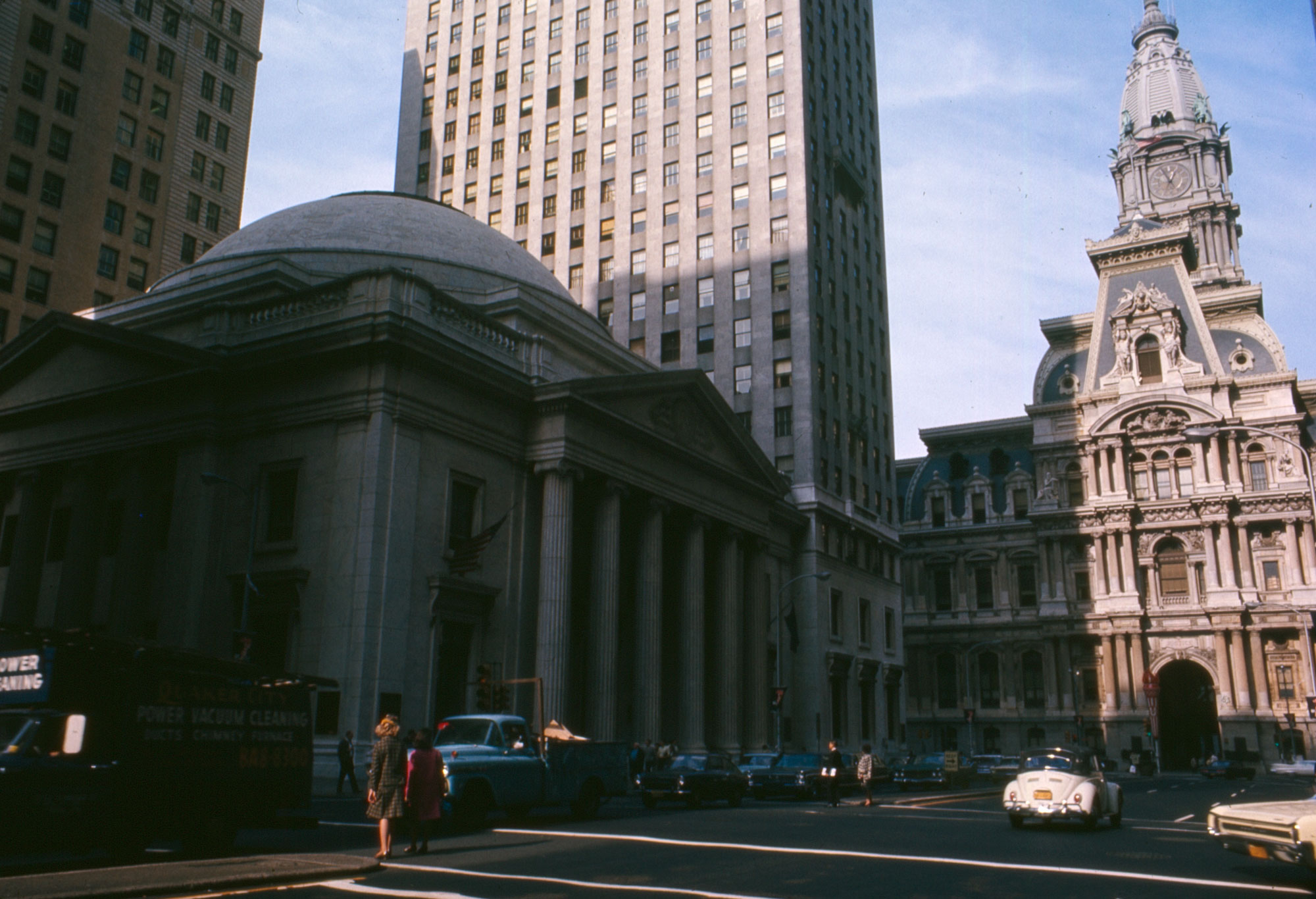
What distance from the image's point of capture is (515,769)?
838 inches

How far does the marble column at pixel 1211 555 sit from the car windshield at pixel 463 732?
2764 inches

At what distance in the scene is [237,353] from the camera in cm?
3475

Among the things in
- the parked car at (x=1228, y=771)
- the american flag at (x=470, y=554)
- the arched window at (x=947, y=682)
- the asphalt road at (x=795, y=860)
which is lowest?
the parked car at (x=1228, y=771)

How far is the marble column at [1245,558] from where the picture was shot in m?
76.1

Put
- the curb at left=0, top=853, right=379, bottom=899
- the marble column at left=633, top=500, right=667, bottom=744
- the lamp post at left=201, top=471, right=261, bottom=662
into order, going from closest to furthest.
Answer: the curb at left=0, top=853, right=379, bottom=899 → the lamp post at left=201, top=471, right=261, bottom=662 → the marble column at left=633, top=500, right=667, bottom=744

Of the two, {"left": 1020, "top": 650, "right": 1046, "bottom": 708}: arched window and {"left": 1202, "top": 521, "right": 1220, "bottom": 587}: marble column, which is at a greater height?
{"left": 1202, "top": 521, "right": 1220, "bottom": 587}: marble column

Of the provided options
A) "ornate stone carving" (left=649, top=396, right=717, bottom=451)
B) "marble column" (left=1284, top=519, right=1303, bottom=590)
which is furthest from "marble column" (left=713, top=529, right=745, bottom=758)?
"marble column" (left=1284, top=519, right=1303, bottom=590)

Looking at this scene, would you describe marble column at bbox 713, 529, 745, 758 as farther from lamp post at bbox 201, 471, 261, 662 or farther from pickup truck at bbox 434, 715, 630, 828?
pickup truck at bbox 434, 715, 630, 828

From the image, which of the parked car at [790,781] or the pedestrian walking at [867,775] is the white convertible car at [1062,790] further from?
the parked car at [790,781]

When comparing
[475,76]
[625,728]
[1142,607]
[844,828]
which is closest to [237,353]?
[625,728]

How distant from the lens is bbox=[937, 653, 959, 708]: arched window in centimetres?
8831

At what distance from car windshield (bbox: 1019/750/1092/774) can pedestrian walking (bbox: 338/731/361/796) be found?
16.7 m

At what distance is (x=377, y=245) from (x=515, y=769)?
93.2 ft

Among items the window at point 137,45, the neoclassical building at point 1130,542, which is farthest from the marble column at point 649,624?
the window at point 137,45
